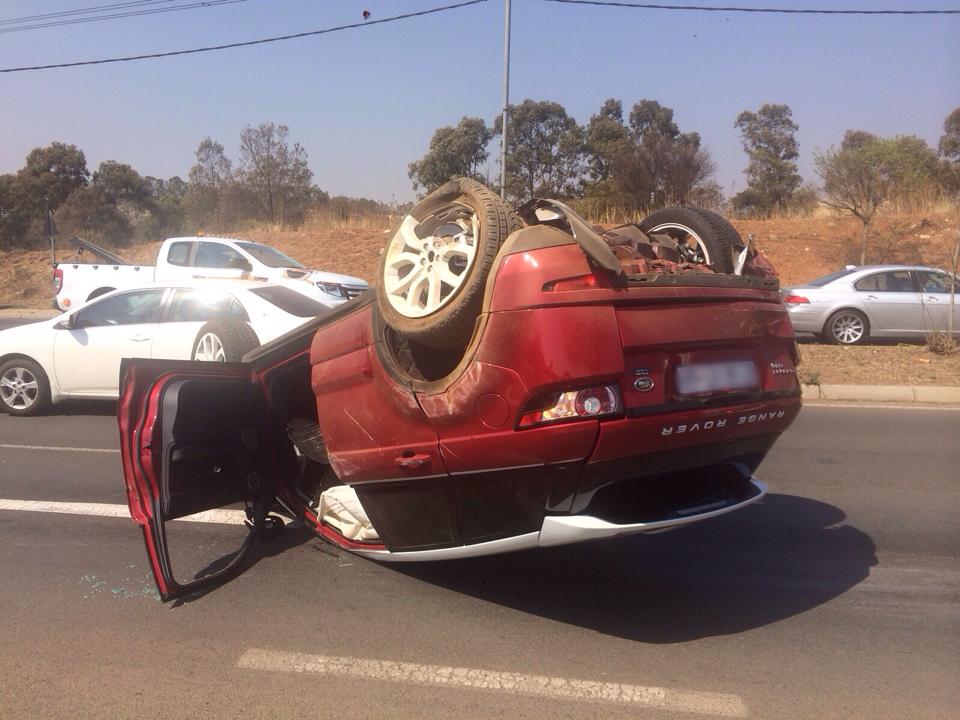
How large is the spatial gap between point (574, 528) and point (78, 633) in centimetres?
251

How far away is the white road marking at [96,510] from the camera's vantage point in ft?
18.9

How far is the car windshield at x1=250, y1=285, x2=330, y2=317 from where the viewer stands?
8641 mm

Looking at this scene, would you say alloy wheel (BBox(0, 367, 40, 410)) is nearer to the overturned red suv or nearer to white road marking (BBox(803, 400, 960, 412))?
the overturned red suv

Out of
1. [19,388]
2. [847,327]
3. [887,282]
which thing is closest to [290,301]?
[19,388]

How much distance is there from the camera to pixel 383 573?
186 inches

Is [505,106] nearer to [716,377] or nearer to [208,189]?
[716,377]

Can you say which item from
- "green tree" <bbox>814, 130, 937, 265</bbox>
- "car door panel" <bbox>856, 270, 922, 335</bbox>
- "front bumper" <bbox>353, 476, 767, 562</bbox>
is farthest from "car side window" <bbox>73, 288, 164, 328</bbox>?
"green tree" <bbox>814, 130, 937, 265</bbox>

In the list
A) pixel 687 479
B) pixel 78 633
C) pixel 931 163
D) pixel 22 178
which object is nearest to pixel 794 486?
pixel 687 479

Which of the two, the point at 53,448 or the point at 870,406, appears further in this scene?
the point at 870,406

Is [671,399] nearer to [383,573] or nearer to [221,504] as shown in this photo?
[383,573]

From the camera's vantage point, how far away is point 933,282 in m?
14.6

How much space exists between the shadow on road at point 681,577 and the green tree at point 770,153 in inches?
1096

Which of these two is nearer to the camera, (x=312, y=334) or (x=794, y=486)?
(x=312, y=334)

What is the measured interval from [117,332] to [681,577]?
689 centimetres
